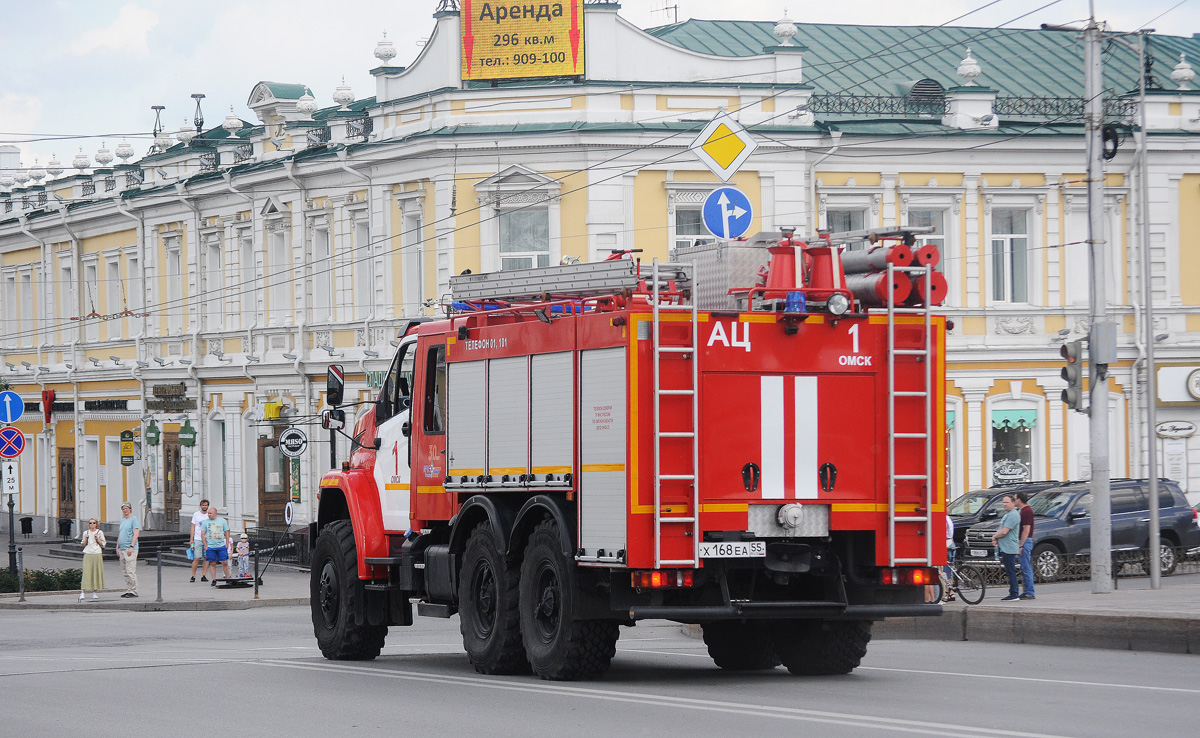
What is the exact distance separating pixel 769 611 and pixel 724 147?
8.64m

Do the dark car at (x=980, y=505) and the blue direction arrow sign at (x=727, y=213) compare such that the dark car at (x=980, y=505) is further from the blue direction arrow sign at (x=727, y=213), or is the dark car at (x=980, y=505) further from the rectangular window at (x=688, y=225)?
the blue direction arrow sign at (x=727, y=213)

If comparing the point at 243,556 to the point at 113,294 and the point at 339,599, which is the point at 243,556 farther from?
→ the point at 113,294

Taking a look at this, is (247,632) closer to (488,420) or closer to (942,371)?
(488,420)

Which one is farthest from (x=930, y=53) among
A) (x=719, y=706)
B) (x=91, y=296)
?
(x=719, y=706)

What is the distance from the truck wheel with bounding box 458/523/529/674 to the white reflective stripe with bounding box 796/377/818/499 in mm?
2586

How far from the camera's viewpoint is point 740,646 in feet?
48.5

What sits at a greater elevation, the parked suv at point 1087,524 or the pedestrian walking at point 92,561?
the parked suv at point 1087,524

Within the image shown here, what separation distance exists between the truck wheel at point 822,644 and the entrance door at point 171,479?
111 feet

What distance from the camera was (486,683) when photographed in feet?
44.3

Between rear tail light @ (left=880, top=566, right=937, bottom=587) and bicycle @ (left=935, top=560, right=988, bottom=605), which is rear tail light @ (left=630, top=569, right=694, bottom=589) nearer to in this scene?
rear tail light @ (left=880, top=566, right=937, bottom=587)

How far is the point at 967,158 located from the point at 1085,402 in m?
5.76

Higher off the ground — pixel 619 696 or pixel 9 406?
pixel 9 406

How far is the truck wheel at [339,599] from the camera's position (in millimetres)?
16516

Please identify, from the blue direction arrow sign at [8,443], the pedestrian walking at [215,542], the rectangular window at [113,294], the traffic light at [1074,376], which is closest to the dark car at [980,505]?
the traffic light at [1074,376]
